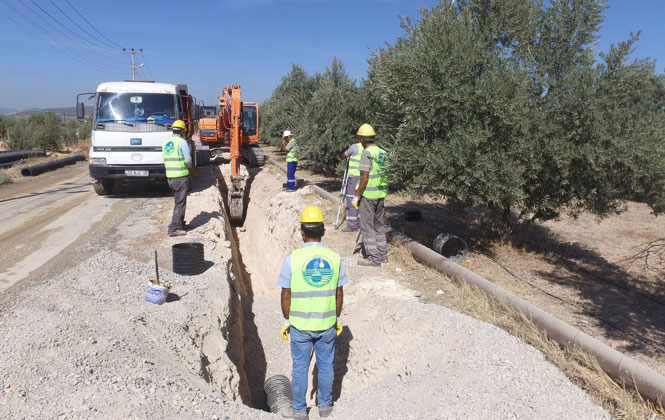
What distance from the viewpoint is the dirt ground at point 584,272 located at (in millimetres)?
5633

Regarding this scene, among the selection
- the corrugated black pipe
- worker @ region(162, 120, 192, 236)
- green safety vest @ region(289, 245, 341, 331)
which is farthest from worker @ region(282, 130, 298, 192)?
the corrugated black pipe

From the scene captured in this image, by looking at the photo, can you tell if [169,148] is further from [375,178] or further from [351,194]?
[351,194]

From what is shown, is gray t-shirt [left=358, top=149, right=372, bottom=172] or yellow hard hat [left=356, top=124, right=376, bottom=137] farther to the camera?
yellow hard hat [left=356, top=124, right=376, bottom=137]

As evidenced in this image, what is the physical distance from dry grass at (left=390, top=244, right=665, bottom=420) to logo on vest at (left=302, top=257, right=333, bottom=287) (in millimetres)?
2271

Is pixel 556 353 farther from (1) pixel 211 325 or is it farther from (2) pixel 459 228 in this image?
(2) pixel 459 228

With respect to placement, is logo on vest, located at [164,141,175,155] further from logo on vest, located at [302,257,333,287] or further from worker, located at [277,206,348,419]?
logo on vest, located at [302,257,333,287]

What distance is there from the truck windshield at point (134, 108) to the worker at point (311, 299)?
29.7 ft

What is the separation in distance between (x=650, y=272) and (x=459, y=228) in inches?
143

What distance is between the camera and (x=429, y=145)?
7449 mm

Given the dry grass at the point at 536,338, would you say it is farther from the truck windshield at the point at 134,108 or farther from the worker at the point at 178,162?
the truck windshield at the point at 134,108

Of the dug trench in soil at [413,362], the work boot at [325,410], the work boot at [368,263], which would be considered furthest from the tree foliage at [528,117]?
the work boot at [325,410]

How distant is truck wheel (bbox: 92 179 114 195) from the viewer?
1220 centimetres

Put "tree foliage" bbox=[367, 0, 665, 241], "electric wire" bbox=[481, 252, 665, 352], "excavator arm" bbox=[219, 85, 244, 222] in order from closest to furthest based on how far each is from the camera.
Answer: "electric wire" bbox=[481, 252, 665, 352]
"tree foliage" bbox=[367, 0, 665, 241]
"excavator arm" bbox=[219, 85, 244, 222]

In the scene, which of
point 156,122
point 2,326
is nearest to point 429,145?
point 2,326
